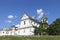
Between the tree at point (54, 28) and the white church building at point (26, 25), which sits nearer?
the tree at point (54, 28)

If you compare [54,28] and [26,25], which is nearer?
[54,28]

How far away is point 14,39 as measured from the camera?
33.7 meters

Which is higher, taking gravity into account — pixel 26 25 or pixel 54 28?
pixel 26 25

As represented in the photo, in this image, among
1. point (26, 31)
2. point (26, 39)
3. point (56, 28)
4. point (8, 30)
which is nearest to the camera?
point (26, 39)

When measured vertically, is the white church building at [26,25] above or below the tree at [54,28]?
above

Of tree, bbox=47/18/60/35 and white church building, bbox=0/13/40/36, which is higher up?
white church building, bbox=0/13/40/36

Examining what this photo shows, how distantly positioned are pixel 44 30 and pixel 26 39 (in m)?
50.2

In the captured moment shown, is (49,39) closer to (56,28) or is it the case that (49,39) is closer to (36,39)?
(36,39)

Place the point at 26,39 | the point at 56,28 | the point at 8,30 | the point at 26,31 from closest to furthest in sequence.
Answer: the point at 26,39
the point at 56,28
the point at 26,31
the point at 8,30

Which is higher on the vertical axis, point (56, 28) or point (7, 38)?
point (56, 28)

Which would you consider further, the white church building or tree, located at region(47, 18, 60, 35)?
the white church building

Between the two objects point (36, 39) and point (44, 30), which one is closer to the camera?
point (36, 39)

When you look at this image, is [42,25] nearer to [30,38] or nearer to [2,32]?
[2,32]

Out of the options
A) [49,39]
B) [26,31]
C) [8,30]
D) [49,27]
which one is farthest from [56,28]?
[49,39]
